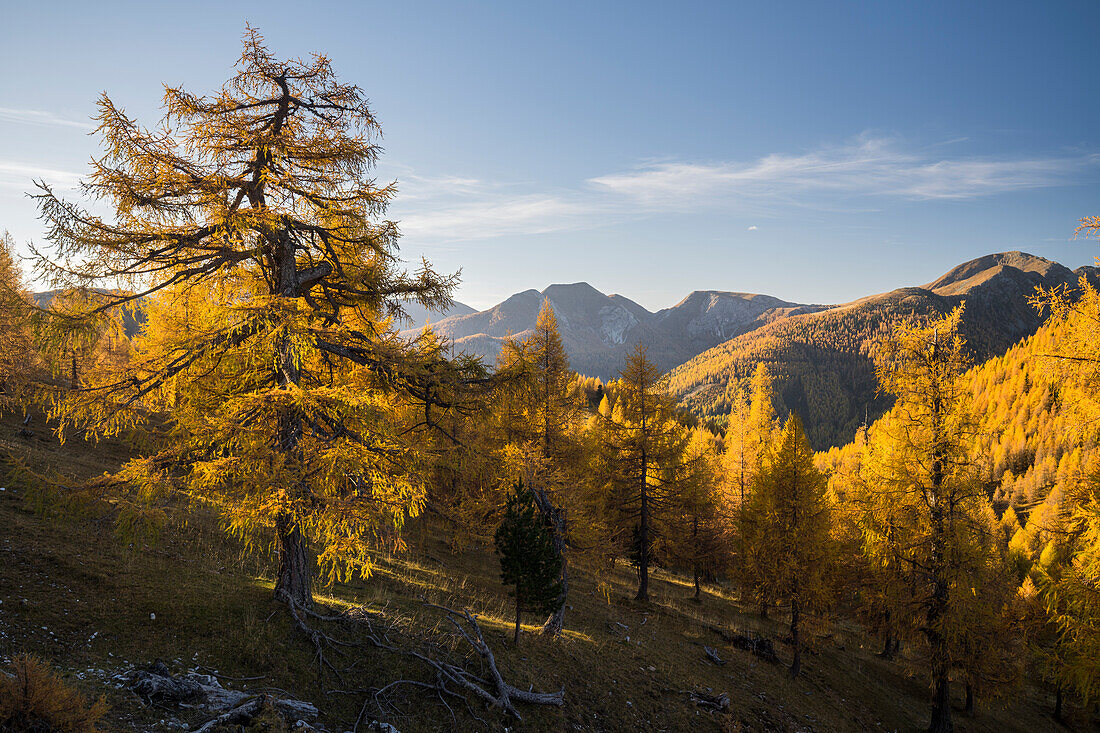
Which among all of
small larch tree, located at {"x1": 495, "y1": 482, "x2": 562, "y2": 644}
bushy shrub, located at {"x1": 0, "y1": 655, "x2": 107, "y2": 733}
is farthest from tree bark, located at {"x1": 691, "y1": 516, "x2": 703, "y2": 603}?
bushy shrub, located at {"x1": 0, "y1": 655, "x2": 107, "y2": 733}

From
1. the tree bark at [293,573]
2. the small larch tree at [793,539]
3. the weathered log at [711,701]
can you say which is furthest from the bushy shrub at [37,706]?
the small larch tree at [793,539]

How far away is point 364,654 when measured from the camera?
8664 mm

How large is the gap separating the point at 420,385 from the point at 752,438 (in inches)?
1348

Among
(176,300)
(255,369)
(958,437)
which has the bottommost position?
(958,437)

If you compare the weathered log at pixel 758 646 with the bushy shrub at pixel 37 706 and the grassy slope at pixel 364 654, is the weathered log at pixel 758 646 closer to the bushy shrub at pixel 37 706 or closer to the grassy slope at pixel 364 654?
the grassy slope at pixel 364 654

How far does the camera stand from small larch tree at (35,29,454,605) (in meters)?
6.92

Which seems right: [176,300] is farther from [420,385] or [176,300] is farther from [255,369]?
[420,385]

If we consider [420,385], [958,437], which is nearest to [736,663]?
[958,437]

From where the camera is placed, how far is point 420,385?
905 cm

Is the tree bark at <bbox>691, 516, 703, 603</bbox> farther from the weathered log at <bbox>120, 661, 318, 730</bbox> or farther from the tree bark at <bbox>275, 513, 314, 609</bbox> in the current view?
the weathered log at <bbox>120, 661, 318, 730</bbox>

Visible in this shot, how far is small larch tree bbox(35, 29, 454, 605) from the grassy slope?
5.04 feet

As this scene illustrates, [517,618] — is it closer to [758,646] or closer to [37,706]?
[37,706]

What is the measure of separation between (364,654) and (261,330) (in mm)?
6290

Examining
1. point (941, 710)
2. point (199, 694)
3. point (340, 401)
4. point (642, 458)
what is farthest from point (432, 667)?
point (941, 710)
